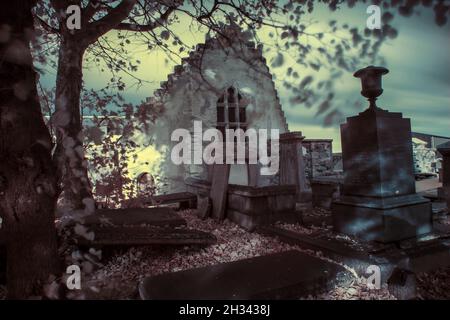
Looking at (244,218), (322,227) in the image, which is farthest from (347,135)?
(244,218)

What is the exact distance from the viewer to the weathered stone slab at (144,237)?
3206 millimetres

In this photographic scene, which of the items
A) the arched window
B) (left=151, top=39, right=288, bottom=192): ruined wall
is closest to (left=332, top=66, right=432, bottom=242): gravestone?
(left=151, top=39, right=288, bottom=192): ruined wall

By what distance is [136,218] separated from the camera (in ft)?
13.8

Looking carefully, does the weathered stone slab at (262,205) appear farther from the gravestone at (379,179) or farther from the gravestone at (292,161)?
the gravestone at (292,161)

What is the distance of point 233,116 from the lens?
10672 mm

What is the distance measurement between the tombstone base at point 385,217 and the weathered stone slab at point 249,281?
1.42 metres

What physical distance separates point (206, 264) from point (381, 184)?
8.51ft

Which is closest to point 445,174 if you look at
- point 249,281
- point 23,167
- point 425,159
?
point 249,281

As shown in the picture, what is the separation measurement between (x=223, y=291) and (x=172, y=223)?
6.45 ft

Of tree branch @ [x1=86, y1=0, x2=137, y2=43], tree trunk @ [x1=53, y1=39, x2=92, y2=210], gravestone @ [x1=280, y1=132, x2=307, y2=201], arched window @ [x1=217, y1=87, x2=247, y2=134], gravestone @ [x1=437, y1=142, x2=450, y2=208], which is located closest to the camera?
tree trunk @ [x1=53, y1=39, x2=92, y2=210]

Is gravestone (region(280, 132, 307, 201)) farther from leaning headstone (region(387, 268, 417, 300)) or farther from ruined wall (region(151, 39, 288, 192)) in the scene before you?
leaning headstone (region(387, 268, 417, 300))

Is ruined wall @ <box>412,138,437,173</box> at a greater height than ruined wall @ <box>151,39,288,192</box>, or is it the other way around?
ruined wall @ <box>151,39,288,192</box>

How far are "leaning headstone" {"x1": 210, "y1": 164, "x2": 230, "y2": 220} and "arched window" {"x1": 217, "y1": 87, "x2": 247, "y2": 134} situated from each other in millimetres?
4883

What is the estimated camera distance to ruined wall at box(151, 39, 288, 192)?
952 cm
